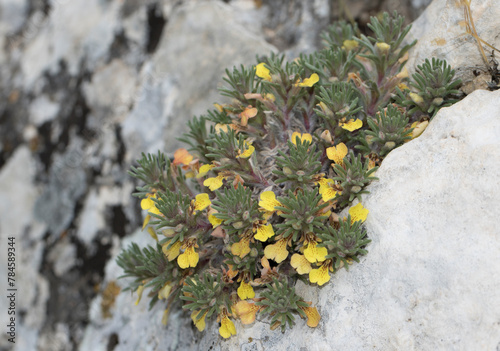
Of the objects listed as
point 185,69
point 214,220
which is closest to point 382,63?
point 214,220

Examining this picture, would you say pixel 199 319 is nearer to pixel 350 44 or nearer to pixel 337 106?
pixel 337 106

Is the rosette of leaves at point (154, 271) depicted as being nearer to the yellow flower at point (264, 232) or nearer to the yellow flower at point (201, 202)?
the yellow flower at point (201, 202)

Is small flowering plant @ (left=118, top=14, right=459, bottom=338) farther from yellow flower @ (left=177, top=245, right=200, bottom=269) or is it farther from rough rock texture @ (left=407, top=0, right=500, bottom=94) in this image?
rough rock texture @ (left=407, top=0, right=500, bottom=94)

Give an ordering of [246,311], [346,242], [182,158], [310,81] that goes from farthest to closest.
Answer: [182,158] → [310,81] → [246,311] → [346,242]

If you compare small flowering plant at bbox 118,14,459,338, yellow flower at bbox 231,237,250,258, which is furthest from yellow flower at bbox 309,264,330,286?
yellow flower at bbox 231,237,250,258

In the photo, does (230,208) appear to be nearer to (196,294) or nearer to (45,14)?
(196,294)

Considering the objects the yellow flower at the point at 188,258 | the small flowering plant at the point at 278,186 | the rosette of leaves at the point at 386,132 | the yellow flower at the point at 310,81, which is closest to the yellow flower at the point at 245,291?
the small flowering plant at the point at 278,186
